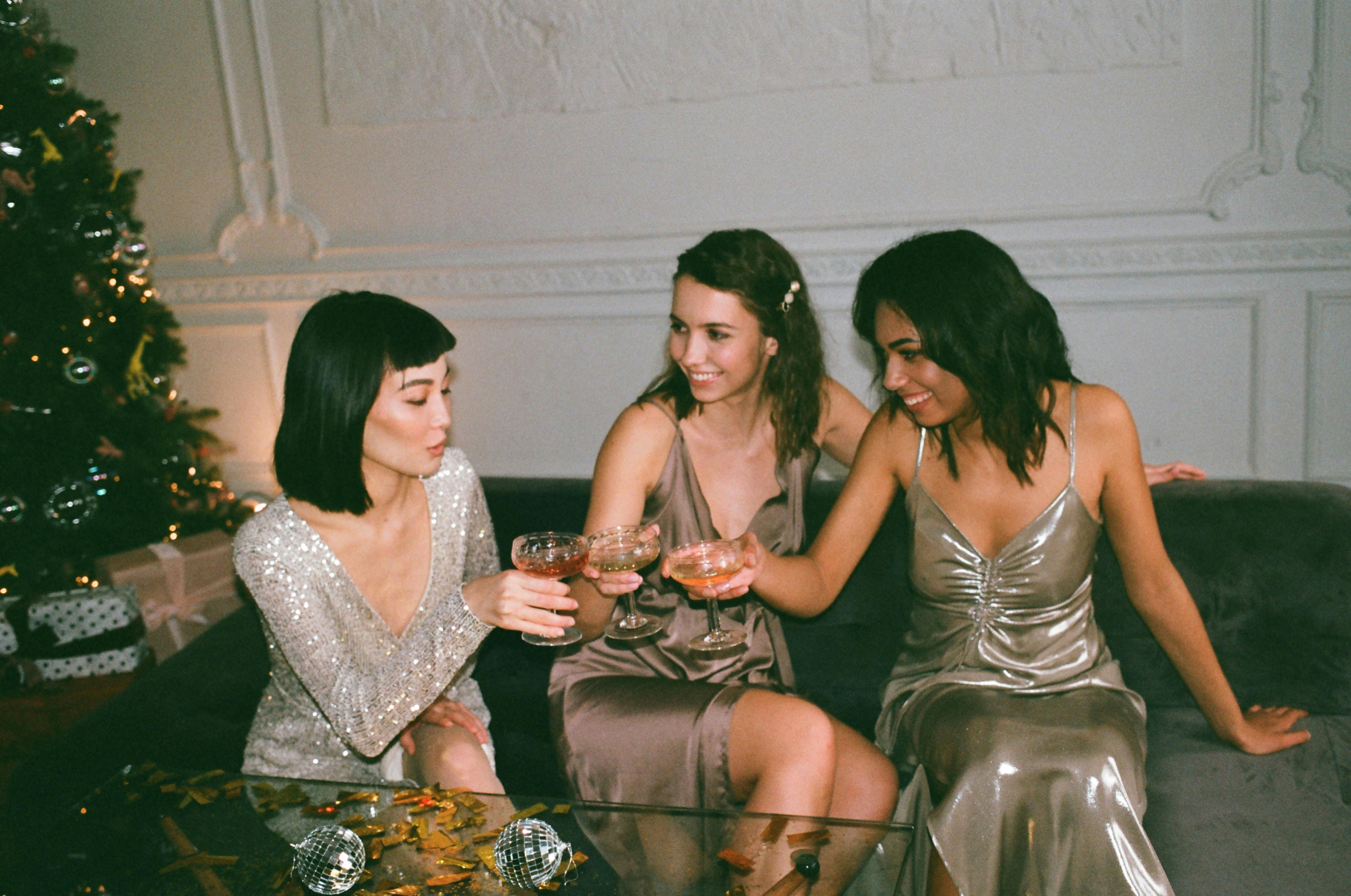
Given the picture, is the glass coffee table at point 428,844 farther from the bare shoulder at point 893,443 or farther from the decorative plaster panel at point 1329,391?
the decorative plaster panel at point 1329,391

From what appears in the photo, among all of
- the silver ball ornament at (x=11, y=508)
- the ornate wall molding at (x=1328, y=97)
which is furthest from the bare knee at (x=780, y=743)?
the silver ball ornament at (x=11, y=508)

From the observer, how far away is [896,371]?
6.30 ft

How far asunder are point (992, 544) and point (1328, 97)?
2225mm

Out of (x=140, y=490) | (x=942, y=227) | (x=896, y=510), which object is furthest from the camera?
(x=140, y=490)

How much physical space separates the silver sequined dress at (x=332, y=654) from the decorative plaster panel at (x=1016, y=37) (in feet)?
7.97

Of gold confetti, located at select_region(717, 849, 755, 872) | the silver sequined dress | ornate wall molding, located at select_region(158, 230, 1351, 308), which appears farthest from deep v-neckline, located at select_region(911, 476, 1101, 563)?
ornate wall molding, located at select_region(158, 230, 1351, 308)

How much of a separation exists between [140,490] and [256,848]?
258 centimetres

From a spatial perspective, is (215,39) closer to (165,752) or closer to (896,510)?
(165,752)

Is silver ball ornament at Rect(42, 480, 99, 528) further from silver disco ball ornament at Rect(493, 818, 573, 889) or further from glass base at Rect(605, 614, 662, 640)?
silver disco ball ornament at Rect(493, 818, 573, 889)

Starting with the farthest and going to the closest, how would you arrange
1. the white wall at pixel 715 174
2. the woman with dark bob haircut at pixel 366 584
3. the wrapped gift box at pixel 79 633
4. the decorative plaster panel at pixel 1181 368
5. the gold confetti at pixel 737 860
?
the decorative plaster panel at pixel 1181 368 → the white wall at pixel 715 174 → the wrapped gift box at pixel 79 633 → the woman with dark bob haircut at pixel 366 584 → the gold confetti at pixel 737 860

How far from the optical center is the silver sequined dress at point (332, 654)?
5.94ft

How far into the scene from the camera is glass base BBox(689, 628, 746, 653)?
1.86m

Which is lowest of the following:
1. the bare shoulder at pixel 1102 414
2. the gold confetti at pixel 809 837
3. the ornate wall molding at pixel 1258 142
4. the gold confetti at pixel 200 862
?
the gold confetti at pixel 200 862

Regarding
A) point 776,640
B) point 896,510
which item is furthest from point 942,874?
point 896,510
